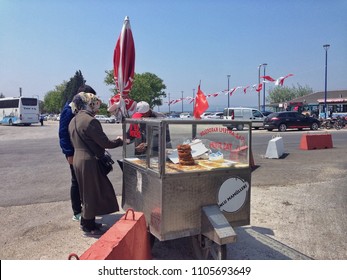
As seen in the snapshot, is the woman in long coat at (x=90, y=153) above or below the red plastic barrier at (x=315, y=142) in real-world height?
above

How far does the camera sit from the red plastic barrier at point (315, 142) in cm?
1321

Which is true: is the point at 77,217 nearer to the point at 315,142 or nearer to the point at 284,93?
the point at 315,142

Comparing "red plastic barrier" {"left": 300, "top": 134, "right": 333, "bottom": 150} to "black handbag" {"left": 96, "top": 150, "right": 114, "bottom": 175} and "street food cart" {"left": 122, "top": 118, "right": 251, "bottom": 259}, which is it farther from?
"black handbag" {"left": 96, "top": 150, "right": 114, "bottom": 175}

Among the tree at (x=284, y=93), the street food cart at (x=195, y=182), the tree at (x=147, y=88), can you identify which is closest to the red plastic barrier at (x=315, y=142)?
the street food cart at (x=195, y=182)

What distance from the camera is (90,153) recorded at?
4047 mm

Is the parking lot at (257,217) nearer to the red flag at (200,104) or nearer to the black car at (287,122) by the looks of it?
the red flag at (200,104)

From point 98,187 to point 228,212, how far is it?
A: 156 cm

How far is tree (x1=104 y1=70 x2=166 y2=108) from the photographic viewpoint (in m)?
56.7

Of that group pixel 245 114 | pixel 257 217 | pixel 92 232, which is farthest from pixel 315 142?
pixel 245 114

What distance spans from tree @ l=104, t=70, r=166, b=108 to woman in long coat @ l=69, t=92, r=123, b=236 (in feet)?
169

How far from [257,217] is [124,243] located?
9.84 feet

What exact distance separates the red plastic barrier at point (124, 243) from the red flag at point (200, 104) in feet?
4.57

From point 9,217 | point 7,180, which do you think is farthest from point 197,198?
point 7,180

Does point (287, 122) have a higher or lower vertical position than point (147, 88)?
lower
